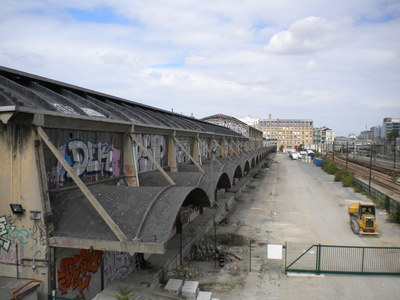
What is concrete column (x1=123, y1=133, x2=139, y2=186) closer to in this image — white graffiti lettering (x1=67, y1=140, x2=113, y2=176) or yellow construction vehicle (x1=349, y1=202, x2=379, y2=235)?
white graffiti lettering (x1=67, y1=140, x2=113, y2=176)

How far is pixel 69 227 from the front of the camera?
10.1 meters

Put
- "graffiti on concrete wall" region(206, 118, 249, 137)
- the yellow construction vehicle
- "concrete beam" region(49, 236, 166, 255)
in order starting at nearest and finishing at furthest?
"concrete beam" region(49, 236, 166, 255) < the yellow construction vehicle < "graffiti on concrete wall" region(206, 118, 249, 137)

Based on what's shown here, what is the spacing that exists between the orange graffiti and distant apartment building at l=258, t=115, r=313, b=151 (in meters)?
182

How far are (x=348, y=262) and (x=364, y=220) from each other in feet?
21.4

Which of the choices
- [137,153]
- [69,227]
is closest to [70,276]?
[69,227]

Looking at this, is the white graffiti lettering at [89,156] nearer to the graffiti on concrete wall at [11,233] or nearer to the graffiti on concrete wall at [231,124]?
the graffiti on concrete wall at [11,233]

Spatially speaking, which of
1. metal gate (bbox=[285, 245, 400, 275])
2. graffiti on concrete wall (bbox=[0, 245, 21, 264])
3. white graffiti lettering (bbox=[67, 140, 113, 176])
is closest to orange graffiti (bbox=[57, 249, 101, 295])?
graffiti on concrete wall (bbox=[0, 245, 21, 264])

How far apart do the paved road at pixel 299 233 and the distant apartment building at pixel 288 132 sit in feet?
482

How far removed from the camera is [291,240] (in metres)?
21.6

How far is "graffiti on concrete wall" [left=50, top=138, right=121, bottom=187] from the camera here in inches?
434

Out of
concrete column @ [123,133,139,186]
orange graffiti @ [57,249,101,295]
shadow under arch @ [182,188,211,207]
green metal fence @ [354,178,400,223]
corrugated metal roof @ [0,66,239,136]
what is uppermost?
corrugated metal roof @ [0,66,239,136]

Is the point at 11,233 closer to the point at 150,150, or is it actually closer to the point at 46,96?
the point at 46,96

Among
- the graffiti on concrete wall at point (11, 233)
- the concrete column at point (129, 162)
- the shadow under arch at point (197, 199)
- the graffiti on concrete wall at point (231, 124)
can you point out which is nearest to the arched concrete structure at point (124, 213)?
the graffiti on concrete wall at point (11, 233)

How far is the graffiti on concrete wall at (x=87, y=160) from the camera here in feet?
36.2
